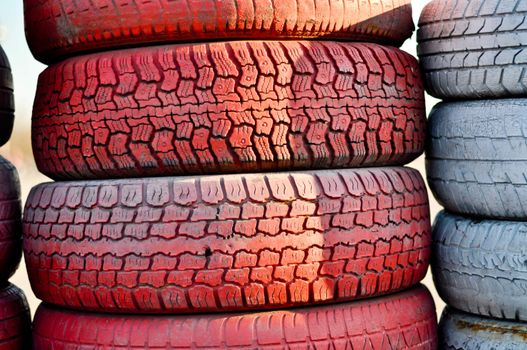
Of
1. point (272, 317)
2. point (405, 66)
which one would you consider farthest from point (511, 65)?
point (272, 317)

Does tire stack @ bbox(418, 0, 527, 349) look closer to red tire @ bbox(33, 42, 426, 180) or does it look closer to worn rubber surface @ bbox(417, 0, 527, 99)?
worn rubber surface @ bbox(417, 0, 527, 99)

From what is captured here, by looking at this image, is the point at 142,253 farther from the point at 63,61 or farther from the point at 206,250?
the point at 63,61

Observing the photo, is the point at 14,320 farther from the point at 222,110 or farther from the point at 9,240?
the point at 222,110

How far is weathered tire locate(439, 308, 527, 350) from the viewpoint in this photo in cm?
297

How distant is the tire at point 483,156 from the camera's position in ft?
9.59

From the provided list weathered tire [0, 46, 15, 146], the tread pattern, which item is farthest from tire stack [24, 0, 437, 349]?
weathered tire [0, 46, 15, 146]

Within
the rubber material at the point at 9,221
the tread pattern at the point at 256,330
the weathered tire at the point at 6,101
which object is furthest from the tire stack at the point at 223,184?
the weathered tire at the point at 6,101

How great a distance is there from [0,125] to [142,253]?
2.71 feet

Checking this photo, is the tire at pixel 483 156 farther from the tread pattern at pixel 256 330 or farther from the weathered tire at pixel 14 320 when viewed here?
the weathered tire at pixel 14 320

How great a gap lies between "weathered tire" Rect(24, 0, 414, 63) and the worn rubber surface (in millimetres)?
235

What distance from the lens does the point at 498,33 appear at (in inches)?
115

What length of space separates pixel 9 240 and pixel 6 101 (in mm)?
479

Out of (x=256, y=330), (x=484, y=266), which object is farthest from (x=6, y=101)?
(x=484, y=266)

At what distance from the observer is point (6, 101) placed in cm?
318
